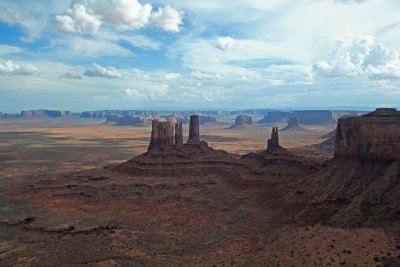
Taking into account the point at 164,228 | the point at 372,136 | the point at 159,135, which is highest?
the point at 372,136

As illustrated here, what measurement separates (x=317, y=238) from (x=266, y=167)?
162ft

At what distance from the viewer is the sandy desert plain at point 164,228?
45.1 meters

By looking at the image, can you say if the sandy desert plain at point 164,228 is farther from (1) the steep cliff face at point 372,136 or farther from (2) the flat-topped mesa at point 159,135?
(2) the flat-topped mesa at point 159,135

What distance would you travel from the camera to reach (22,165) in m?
142

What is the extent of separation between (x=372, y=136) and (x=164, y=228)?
3716cm

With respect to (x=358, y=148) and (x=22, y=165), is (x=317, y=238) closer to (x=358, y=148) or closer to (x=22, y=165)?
(x=358, y=148)

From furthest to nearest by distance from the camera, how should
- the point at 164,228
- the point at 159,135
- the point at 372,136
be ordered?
the point at 159,135, the point at 372,136, the point at 164,228

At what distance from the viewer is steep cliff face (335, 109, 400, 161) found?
6531 cm

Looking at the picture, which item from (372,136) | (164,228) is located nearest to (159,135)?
Result: (164,228)

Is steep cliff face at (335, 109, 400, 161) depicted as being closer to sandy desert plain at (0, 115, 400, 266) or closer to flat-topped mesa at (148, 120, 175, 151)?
sandy desert plain at (0, 115, 400, 266)

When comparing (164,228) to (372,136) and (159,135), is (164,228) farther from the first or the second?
(159,135)

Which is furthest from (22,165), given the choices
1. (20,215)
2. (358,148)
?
(358,148)

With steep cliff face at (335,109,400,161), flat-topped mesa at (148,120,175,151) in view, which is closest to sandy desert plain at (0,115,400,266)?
steep cliff face at (335,109,400,161)

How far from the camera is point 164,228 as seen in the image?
65375mm
